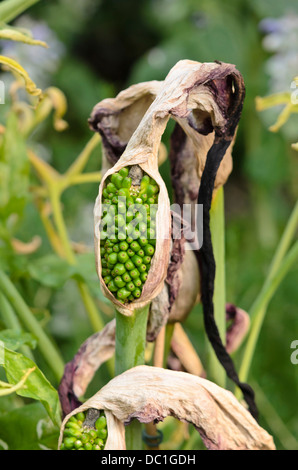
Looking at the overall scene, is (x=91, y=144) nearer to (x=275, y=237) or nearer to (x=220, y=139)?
(x=220, y=139)

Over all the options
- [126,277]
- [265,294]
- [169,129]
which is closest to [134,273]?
[126,277]

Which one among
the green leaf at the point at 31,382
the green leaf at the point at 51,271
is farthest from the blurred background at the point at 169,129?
the green leaf at the point at 31,382

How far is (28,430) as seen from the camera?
0.94ft

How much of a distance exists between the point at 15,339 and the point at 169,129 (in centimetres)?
36

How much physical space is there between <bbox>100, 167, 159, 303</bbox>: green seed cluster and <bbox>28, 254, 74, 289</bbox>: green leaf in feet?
0.48

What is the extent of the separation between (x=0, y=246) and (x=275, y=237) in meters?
0.56

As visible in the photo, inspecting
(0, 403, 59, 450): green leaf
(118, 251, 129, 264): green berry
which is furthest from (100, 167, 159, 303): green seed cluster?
(0, 403, 59, 450): green leaf

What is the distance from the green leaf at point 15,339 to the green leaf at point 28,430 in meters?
0.04

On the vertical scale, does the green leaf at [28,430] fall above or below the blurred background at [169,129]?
below

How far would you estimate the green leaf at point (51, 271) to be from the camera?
0.35 meters

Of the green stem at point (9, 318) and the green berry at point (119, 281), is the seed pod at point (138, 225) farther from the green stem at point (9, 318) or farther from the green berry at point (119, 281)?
the green stem at point (9, 318)

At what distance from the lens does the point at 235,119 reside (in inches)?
9.2

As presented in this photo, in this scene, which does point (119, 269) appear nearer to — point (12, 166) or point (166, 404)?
point (166, 404)

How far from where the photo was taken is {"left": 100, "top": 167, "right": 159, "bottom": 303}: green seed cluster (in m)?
0.21
